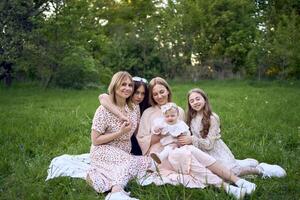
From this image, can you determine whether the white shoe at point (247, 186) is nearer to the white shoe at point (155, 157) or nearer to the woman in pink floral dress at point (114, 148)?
the white shoe at point (155, 157)

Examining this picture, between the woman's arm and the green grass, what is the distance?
458mm

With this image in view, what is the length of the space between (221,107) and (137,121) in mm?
5237

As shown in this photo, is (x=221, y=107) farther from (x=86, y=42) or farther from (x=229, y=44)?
(x=229, y=44)

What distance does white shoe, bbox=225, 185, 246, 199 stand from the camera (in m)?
3.73

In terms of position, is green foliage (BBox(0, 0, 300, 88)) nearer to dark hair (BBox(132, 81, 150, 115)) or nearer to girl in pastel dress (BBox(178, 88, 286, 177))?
dark hair (BBox(132, 81, 150, 115))

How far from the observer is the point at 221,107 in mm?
9875

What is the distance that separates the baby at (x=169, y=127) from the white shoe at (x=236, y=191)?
35.2 inches

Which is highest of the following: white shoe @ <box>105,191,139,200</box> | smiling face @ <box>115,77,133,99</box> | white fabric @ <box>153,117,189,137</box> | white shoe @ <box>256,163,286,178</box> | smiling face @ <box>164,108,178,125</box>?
smiling face @ <box>115,77,133,99</box>

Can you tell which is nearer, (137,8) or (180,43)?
(180,43)

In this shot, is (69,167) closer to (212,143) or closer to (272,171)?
(212,143)

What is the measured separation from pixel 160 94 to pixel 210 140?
783mm

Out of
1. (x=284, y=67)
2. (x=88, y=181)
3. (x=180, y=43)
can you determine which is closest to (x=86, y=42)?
(x=180, y=43)

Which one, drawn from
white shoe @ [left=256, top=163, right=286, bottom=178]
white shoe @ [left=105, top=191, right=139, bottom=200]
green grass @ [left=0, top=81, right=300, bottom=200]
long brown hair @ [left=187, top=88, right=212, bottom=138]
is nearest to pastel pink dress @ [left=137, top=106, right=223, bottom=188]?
green grass @ [left=0, top=81, right=300, bottom=200]

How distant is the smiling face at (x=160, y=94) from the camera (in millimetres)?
4883
